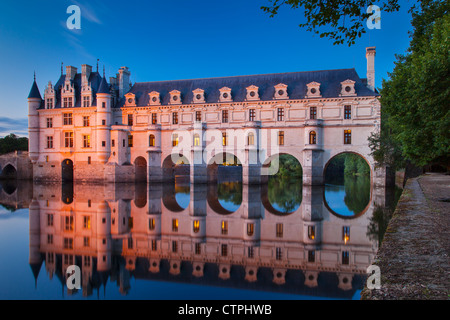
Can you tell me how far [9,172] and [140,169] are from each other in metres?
24.4

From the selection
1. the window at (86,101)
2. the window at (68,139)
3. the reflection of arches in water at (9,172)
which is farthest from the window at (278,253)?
the reflection of arches in water at (9,172)

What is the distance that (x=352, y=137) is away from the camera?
30281mm

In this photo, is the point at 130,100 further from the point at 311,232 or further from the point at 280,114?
the point at 311,232

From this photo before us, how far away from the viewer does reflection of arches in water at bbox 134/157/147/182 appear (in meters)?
37.0

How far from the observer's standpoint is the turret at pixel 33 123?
39.0 m

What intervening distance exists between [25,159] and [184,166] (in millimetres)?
22864

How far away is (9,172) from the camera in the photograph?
47750mm

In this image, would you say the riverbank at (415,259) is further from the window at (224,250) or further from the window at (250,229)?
the window at (250,229)
